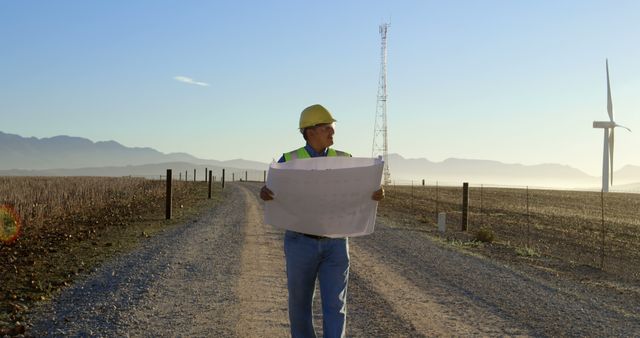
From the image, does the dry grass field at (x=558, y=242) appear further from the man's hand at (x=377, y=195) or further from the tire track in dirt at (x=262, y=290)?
the man's hand at (x=377, y=195)

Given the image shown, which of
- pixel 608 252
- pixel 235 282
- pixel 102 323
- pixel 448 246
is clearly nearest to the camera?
pixel 102 323

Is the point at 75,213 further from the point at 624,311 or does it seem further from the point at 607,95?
the point at 607,95

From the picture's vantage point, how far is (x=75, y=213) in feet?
75.5

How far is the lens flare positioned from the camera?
15714 mm

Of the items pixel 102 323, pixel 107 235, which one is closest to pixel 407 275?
pixel 102 323

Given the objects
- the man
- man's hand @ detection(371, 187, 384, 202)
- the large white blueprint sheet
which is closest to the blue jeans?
the man

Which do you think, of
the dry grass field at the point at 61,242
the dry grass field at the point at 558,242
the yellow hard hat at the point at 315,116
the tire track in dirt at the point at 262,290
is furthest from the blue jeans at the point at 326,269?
the dry grass field at the point at 558,242

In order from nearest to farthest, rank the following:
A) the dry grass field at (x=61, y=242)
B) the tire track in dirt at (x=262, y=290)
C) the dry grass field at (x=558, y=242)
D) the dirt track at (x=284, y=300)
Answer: the tire track in dirt at (x=262, y=290) < the dirt track at (x=284, y=300) < the dry grass field at (x=61, y=242) < the dry grass field at (x=558, y=242)

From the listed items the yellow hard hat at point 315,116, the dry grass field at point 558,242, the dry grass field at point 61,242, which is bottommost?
the dry grass field at point 558,242

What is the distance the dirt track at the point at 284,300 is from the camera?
24.3 feet

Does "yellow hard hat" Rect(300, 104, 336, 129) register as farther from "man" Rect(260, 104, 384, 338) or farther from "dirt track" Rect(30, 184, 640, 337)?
"dirt track" Rect(30, 184, 640, 337)

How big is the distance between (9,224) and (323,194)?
1629 centimetres

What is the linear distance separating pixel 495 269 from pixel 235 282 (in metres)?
6.12

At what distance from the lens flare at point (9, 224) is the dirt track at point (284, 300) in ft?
14.0
